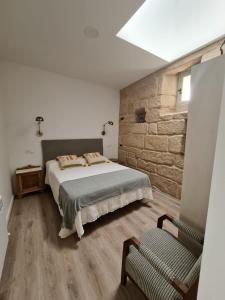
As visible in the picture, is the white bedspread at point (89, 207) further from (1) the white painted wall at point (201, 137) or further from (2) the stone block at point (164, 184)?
(1) the white painted wall at point (201, 137)

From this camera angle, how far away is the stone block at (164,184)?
266cm

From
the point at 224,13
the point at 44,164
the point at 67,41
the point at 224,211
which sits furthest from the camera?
the point at 44,164

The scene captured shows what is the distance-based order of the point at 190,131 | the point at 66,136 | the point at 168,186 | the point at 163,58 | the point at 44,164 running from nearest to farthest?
1. the point at 190,131
2. the point at 163,58
3. the point at 168,186
4. the point at 44,164
5. the point at 66,136

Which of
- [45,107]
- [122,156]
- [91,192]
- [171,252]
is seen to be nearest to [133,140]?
[122,156]

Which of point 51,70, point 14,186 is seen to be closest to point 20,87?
point 51,70

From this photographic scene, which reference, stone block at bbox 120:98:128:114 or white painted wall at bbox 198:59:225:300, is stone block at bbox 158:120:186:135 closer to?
stone block at bbox 120:98:128:114

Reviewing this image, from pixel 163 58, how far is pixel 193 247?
2725 millimetres

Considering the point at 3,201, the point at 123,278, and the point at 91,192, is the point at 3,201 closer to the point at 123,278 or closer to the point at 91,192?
the point at 91,192

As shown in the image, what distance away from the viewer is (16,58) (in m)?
2.47

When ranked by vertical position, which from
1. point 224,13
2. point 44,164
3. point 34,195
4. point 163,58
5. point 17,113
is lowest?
point 34,195

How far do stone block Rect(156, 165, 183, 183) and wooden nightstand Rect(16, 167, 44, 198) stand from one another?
249 centimetres

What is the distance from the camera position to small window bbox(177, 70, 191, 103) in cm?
262

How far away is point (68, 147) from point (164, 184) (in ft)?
7.72

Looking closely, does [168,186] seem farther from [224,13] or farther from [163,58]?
[224,13]
